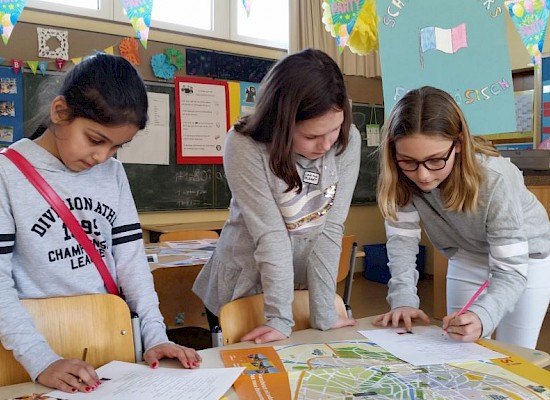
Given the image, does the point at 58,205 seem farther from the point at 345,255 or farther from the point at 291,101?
the point at 345,255

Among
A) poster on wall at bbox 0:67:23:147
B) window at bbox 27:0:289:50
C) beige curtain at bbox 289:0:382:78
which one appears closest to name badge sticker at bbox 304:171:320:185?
poster on wall at bbox 0:67:23:147

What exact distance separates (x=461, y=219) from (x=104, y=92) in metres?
0.94

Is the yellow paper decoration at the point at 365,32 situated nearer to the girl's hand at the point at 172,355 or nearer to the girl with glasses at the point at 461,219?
the girl with glasses at the point at 461,219

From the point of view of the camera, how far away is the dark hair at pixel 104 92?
3.75 ft

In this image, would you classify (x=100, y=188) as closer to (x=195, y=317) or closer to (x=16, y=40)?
(x=195, y=317)

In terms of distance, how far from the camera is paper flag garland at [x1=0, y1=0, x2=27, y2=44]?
10.6 ft

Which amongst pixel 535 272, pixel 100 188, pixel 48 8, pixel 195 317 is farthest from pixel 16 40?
pixel 535 272

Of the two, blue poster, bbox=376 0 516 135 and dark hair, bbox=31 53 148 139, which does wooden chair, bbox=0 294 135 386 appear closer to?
dark hair, bbox=31 53 148 139

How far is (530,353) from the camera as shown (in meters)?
1.13

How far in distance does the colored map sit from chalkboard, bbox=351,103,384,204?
420 centimetres

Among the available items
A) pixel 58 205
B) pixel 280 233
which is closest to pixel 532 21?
pixel 280 233

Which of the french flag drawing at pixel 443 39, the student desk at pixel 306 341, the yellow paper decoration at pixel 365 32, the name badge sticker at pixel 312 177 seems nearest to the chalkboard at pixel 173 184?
the yellow paper decoration at pixel 365 32

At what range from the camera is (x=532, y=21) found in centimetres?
421

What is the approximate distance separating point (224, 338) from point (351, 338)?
0.29 m
